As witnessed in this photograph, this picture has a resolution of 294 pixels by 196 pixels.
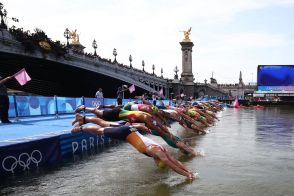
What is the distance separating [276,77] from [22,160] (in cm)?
6251

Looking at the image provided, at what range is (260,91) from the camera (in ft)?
224

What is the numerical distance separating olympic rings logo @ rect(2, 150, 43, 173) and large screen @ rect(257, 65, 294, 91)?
60678mm

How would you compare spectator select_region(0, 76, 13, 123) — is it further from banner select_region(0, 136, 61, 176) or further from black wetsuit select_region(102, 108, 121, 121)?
black wetsuit select_region(102, 108, 121, 121)

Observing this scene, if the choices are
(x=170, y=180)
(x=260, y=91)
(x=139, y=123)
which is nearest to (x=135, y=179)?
(x=170, y=180)

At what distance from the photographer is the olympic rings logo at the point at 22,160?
9.56m

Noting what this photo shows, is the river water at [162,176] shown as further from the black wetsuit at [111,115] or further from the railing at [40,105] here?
the railing at [40,105]

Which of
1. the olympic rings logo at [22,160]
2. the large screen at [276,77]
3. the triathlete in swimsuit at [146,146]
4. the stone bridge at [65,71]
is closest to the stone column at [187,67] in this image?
the stone bridge at [65,71]

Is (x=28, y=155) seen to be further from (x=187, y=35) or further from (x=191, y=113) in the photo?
(x=187, y=35)

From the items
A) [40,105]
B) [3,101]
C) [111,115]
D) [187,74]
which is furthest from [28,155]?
[187,74]

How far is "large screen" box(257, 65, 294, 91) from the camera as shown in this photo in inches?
2640

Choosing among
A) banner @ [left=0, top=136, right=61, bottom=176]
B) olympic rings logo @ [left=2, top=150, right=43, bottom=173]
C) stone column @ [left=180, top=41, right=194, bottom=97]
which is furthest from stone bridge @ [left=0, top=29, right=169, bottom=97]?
olympic rings logo @ [left=2, top=150, right=43, bottom=173]

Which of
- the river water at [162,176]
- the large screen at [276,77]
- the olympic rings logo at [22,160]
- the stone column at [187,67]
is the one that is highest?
the stone column at [187,67]

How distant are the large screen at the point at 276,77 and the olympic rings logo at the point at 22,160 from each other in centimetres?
6068

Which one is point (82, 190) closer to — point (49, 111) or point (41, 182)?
point (41, 182)
